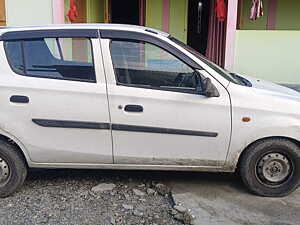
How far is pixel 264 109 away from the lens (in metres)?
3.78

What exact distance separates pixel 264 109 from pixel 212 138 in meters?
0.57

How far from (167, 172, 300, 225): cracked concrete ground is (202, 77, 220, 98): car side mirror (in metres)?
1.05

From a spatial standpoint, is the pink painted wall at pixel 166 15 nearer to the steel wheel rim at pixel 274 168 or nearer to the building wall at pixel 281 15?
the building wall at pixel 281 15

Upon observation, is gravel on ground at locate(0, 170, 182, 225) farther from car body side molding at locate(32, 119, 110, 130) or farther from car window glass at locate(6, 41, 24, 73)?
car window glass at locate(6, 41, 24, 73)

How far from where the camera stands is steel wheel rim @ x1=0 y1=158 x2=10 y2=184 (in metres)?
3.93

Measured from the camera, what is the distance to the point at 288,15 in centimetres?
1088

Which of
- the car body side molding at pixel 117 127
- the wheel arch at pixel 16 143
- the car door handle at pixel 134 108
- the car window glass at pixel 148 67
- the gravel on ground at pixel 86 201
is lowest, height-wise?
the gravel on ground at pixel 86 201

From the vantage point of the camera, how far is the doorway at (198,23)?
35.8ft

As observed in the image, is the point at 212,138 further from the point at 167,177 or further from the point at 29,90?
the point at 29,90

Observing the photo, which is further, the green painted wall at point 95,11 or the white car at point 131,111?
the green painted wall at point 95,11

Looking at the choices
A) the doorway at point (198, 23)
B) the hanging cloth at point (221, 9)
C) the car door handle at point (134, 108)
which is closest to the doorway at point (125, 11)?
the doorway at point (198, 23)

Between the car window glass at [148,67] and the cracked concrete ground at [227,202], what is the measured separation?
1.13m

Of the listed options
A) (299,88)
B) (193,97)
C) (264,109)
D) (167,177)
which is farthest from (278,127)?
(299,88)

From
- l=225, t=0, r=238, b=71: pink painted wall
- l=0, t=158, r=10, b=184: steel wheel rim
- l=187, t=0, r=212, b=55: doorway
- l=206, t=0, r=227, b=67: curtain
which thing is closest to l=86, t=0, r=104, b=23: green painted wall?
l=187, t=0, r=212, b=55: doorway
